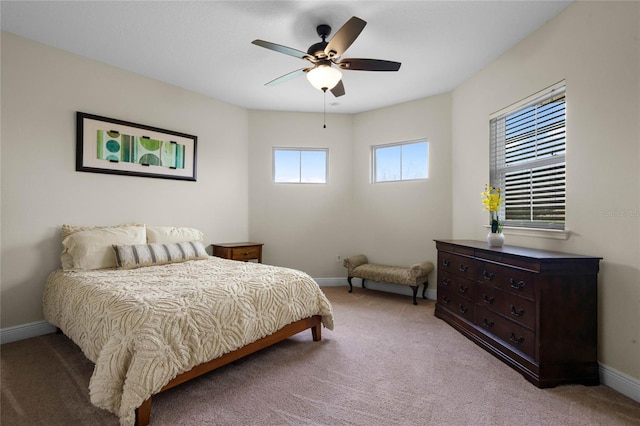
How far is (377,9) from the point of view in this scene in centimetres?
246

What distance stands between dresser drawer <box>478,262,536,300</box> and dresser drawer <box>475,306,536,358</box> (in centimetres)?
26

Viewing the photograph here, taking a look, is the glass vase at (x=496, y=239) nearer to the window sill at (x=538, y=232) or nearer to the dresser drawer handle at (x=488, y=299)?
the window sill at (x=538, y=232)

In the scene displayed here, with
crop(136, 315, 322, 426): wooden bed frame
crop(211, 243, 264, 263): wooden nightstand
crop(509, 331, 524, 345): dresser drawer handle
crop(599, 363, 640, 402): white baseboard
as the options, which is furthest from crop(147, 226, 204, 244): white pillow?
crop(599, 363, 640, 402): white baseboard

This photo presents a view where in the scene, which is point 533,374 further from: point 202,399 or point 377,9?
point 377,9

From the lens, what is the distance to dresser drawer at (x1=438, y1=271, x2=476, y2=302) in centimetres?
294

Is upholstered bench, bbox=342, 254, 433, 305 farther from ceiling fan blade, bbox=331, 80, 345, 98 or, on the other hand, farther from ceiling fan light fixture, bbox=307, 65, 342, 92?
ceiling fan light fixture, bbox=307, 65, 342, 92

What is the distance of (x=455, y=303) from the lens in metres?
3.21

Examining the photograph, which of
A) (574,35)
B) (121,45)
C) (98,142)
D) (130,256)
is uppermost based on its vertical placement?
(121,45)

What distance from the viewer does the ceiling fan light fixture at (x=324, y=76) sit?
8.13 feet

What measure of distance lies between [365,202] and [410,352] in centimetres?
271

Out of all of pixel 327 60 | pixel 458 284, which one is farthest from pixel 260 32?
pixel 458 284

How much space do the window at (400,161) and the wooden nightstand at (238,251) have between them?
2.16m

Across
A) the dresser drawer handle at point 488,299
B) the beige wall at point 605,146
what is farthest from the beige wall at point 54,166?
the beige wall at point 605,146

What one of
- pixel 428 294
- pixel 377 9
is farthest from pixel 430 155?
pixel 377 9
